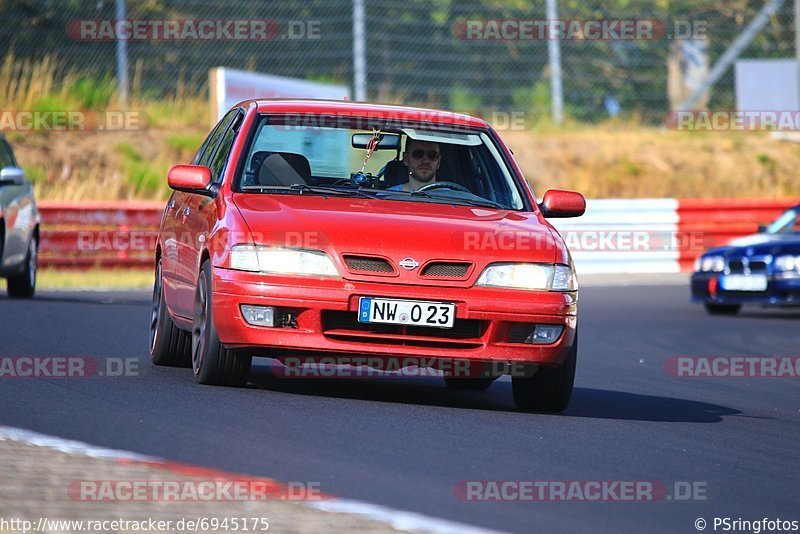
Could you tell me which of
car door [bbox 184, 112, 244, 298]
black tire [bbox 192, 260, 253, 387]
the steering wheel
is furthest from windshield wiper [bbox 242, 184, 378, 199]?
black tire [bbox 192, 260, 253, 387]

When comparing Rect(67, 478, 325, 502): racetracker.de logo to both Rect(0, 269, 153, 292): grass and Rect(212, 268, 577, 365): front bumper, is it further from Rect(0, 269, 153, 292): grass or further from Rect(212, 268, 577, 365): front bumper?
Rect(0, 269, 153, 292): grass

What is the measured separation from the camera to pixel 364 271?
810 centimetres

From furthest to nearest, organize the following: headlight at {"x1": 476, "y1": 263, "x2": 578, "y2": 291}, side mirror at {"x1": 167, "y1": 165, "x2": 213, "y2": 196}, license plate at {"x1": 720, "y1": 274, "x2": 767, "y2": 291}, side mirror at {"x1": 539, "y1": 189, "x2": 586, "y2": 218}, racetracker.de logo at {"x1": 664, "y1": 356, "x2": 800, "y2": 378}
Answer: license plate at {"x1": 720, "y1": 274, "x2": 767, "y2": 291}
racetracker.de logo at {"x1": 664, "y1": 356, "x2": 800, "y2": 378}
side mirror at {"x1": 539, "y1": 189, "x2": 586, "y2": 218}
side mirror at {"x1": 167, "y1": 165, "x2": 213, "y2": 196}
headlight at {"x1": 476, "y1": 263, "x2": 578, "y2": 291}

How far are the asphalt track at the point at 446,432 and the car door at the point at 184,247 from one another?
42cm

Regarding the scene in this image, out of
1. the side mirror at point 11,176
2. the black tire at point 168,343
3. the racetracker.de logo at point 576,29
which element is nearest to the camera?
the black tire at point 168,343

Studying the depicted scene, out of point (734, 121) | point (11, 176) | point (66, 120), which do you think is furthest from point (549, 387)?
point (734, 121)

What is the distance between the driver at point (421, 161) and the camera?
9359 mm

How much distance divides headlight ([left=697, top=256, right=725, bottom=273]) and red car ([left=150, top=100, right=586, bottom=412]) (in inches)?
340

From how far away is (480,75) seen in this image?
Answer: 26.7 meters

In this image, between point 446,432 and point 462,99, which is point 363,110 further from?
point 462,99

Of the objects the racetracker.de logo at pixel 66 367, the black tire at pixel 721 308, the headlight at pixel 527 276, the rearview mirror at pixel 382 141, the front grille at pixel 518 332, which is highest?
the rearview mirror at pixel 382 141

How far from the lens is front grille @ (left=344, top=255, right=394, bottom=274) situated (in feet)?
26.6

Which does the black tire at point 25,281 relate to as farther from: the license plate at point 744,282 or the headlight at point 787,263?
the headlight at point 787,263

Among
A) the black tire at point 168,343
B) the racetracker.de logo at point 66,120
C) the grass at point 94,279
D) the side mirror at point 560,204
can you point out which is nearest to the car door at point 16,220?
the grass at point 94,279
